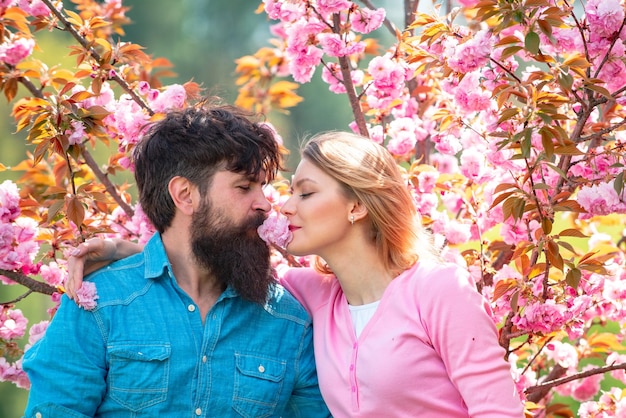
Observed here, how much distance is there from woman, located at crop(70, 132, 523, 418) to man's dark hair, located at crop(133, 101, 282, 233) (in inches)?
5.1

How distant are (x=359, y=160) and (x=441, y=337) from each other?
51 centimetres

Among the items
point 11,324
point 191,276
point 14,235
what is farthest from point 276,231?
point 11,324

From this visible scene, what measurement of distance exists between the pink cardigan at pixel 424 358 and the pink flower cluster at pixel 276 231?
260 millimetres

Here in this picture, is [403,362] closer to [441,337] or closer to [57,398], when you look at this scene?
[441,337]

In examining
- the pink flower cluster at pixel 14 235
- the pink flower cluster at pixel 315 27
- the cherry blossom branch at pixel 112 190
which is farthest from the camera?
the cherry blossom branch at pixel 112 190

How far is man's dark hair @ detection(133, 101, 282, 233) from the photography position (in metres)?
2.14

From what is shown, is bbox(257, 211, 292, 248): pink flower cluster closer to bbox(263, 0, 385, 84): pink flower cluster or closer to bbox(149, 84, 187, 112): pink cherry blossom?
bbox(149, 84, 187, 112): pink cherry blossom

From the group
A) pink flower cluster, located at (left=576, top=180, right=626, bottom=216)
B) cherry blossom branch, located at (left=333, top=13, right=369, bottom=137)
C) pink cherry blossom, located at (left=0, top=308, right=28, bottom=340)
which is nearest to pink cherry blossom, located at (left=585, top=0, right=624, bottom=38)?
pink flower cluster, located at (left=576, top=180, right=626, bottom=216)

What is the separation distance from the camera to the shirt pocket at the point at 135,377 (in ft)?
6.54

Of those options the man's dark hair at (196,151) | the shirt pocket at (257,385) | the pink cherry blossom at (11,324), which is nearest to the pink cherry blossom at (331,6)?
the man's dark hair at (196,151)

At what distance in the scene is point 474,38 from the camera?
2.09 m

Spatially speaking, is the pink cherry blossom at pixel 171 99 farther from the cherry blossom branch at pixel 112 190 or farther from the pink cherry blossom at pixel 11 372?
the pink cherry blossom at pixel 11 372

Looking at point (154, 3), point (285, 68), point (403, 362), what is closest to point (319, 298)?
point (403, 362)

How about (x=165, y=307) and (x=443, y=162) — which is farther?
(x=443, y=162)
